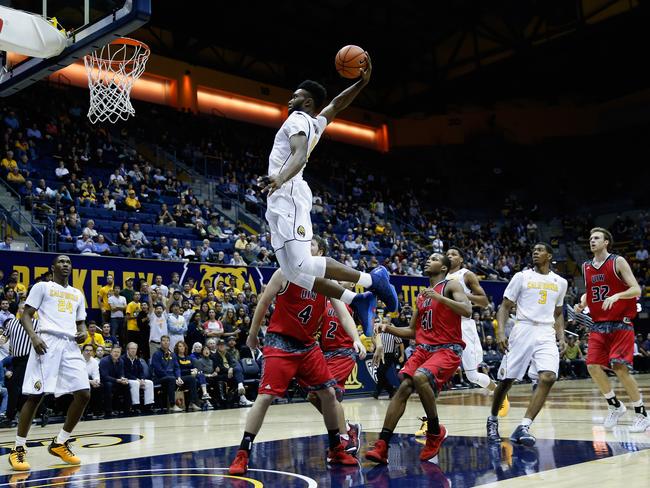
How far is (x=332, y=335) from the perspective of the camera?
7.16 metres

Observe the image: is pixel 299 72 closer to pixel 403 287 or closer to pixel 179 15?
pixel 179 15

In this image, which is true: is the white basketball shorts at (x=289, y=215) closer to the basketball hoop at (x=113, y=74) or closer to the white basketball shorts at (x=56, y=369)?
A: the white basketball shorts at (x=56, y=369)

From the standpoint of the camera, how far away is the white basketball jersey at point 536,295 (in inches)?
287

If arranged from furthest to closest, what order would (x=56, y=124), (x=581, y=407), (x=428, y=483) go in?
1. (x=56, y=124)
2. (x=581, y=407)
3. (x=428, y=483)

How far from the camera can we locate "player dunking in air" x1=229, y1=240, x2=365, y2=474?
5.69 m

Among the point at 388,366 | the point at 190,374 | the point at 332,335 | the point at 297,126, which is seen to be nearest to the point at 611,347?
the point at 332,335

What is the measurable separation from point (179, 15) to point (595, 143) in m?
20.3

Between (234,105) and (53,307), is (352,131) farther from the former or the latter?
(53,307)

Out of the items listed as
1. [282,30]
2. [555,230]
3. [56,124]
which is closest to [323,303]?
[56,124]

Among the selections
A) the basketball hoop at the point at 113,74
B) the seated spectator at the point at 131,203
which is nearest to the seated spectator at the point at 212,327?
the basketball hoop at the point at 113,74

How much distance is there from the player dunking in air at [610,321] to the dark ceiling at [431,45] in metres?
20.3

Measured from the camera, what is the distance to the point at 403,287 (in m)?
19.4

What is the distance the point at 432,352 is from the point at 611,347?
10.3ft

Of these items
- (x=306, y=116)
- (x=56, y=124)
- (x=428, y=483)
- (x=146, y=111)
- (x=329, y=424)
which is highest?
(x=146, y=111)
